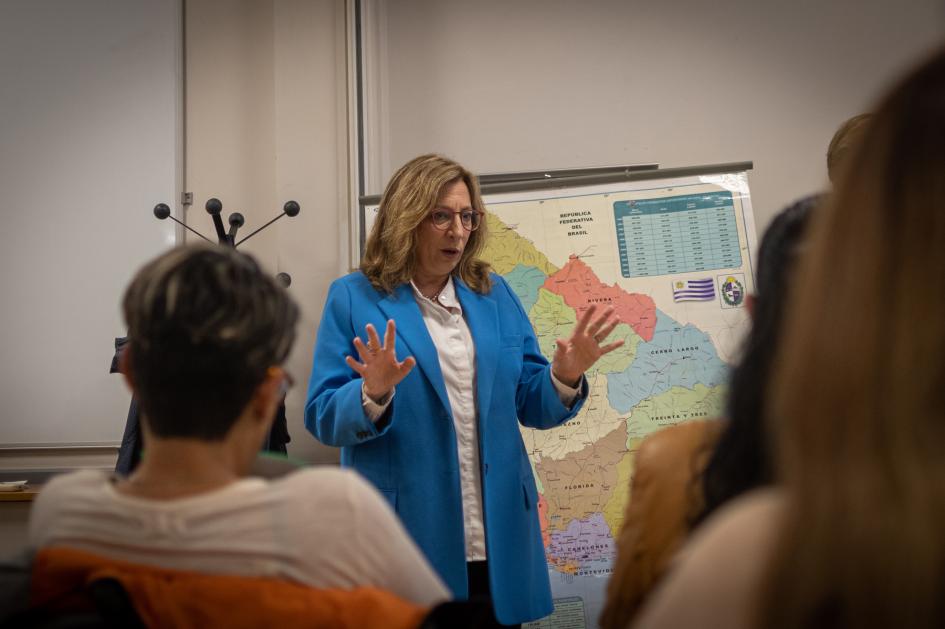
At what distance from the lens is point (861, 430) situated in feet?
1.79

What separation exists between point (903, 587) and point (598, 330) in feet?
4.35

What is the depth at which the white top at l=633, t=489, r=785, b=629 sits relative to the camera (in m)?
0.58

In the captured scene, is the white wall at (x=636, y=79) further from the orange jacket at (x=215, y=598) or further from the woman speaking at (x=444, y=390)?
the orange jacket at (x=215, y=598)

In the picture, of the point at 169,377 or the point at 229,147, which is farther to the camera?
the point at 229,147

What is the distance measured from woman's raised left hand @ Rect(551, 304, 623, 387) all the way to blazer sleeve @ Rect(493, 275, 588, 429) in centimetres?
6

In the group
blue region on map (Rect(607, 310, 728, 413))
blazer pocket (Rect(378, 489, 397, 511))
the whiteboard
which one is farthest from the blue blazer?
the whiteboard

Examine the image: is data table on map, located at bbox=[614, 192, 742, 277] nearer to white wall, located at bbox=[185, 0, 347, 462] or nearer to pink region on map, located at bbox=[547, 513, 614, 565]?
pink region on map, located at bbox=[547, 513, 614, 565]

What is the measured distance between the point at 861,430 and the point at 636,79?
3.25 m

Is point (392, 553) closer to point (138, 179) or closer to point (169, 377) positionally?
point (169, 377)

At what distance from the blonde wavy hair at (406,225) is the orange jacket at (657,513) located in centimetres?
110

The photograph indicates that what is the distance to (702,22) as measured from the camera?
3.57 meters

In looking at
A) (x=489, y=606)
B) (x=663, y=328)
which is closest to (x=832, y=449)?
(x=489, y=606)

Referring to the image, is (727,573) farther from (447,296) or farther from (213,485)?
(447,296)

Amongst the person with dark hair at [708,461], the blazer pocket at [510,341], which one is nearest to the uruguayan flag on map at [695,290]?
the blazer pocket at [510,341]
